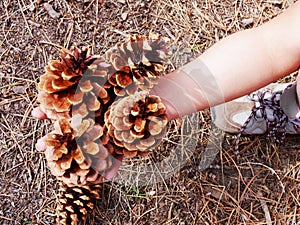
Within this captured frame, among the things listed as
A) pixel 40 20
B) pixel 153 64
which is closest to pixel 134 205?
pixel 153 64

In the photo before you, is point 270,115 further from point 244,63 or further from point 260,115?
point 244,63

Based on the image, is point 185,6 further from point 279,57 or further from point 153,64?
point 153,64

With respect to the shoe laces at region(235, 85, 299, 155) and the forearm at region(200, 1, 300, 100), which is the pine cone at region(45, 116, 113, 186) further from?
the shoe laces at region(235, 85, 299, 155)

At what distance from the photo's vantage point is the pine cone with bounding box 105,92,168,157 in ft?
3.16

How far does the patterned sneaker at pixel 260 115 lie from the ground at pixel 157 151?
35 mm

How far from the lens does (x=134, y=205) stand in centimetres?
142

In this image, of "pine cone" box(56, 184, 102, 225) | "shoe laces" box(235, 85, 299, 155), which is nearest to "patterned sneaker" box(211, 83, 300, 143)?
"shoe laces" box(235, 85, 299, 155)

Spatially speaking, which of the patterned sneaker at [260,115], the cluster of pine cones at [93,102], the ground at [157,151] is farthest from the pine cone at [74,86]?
the patterned sneaker at [260,115]

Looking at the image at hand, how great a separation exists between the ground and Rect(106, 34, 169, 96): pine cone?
0.44 meters

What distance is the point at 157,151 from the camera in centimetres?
144

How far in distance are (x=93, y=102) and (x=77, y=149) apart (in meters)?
0.12

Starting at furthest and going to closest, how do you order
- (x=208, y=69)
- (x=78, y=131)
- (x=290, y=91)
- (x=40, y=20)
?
(x=40, y=20) → (x=290, y=91) → (x=208, y=69) → (x=78, y=131)

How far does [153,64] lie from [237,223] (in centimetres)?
66

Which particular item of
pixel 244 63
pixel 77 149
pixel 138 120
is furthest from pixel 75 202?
pixel 244 63
